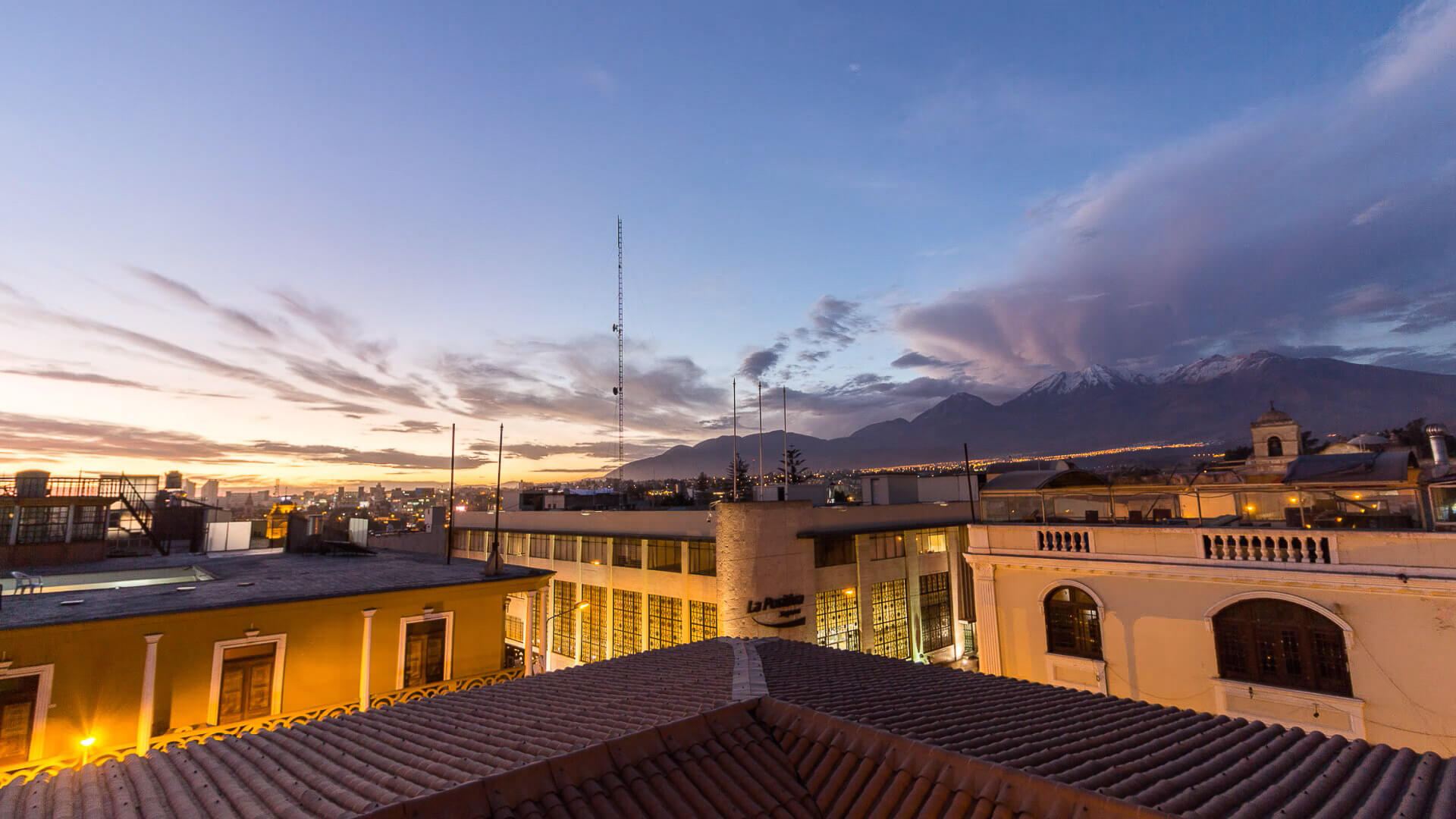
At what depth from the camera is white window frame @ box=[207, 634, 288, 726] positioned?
12031 mm

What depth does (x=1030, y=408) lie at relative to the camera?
134125 millimetres

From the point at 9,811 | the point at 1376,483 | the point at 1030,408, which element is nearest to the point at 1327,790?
the point at 9,811

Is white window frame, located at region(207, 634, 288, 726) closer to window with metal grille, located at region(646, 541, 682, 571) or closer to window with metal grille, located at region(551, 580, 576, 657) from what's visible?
window with metal grille, located at region(646, 541, 682, 571)

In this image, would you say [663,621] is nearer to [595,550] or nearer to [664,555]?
[664,555]

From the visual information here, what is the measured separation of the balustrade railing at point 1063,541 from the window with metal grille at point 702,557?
1423 centimetres

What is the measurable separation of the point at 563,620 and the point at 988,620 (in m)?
25.8

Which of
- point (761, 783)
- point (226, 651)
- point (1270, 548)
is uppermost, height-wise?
point (1270, 548)

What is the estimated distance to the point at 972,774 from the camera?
5.25m

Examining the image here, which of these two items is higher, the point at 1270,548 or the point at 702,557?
the point at 1270,548

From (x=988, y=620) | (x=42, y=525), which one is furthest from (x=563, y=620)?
(x=988, y=620)

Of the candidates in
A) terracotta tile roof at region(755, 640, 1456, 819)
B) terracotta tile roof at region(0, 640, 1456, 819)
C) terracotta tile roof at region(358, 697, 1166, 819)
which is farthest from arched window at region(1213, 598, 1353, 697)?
terracotta tile roof at region(358, 697, 1166, 819)

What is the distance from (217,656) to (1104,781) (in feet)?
49.8

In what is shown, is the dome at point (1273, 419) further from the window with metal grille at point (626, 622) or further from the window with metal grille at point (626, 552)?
the window with metal grille at point (626, 622)

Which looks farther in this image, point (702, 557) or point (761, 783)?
point (702, 557)
